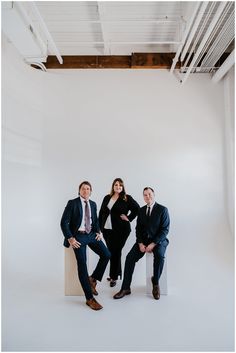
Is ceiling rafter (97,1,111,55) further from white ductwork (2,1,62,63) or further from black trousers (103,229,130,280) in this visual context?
black trousers (103,229,130,280)

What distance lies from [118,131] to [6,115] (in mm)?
1955

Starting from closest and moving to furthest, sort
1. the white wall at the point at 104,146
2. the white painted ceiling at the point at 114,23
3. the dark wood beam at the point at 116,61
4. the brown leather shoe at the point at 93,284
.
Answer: the brown leather shoe at the point at 93,284
the white painted ceiling at the point at 114,23
the white wall at the point at 104,146
the dark wood beam at the point at 116,61

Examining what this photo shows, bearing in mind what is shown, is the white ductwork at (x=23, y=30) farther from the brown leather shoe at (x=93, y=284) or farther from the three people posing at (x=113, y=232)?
the brown leather shoe at (x=93, y=284)

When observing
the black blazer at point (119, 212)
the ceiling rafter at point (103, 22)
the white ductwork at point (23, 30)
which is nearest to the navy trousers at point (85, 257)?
the black blazer at point (119, 212)

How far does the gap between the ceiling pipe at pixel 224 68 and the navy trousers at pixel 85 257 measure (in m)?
3.46

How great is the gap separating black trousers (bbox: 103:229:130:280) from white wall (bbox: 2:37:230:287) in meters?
0.61

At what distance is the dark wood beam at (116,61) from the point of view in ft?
17.9

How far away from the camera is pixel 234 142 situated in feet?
16.8

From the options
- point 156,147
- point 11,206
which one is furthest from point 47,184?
point 156,147

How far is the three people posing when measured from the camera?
3.62m

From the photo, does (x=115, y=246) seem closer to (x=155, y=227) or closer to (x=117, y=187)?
(x=155, y=227)

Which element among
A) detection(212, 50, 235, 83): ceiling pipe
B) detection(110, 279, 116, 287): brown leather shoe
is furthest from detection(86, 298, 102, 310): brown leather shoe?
detection(212, 50, 235, 83): ceiling pipe

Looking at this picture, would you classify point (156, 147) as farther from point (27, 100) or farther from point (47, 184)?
point (27, 100)

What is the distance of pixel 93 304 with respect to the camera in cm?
346
